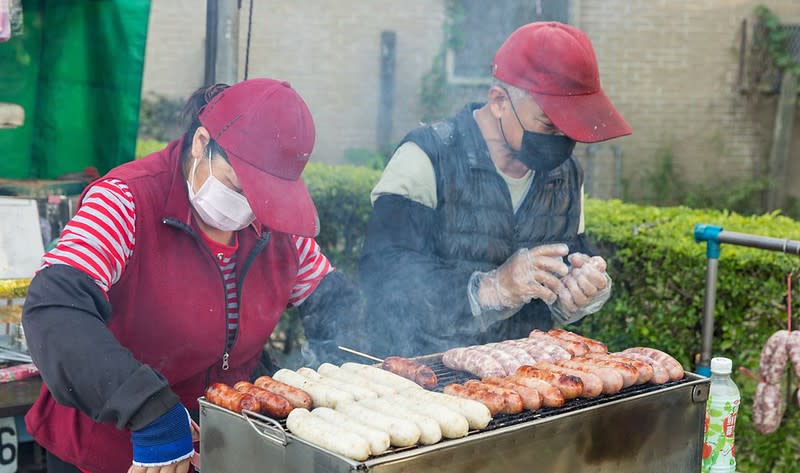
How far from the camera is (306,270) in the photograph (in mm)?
3463

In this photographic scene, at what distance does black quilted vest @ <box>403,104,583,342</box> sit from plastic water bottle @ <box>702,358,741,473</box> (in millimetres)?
995

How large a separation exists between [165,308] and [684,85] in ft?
38.3

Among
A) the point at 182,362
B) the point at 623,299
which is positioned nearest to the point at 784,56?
the point at 623,299

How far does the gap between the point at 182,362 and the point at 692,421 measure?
1.88 meters

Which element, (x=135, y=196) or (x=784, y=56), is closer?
(x=135, y=196)

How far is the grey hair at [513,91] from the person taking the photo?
11.7 ft

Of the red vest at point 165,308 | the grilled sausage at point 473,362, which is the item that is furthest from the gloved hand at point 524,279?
the red vest at point 165,308

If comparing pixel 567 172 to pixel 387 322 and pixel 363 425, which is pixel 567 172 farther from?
pixel 363 425

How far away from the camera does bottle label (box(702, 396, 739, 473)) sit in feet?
10.8

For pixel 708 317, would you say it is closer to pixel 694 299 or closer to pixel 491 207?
pixel 694 299

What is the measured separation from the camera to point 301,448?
2.31 m

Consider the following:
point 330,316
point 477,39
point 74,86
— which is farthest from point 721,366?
point 477,39

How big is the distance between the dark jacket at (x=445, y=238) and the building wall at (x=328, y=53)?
346 inches

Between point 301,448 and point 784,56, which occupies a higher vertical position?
point 784,56
